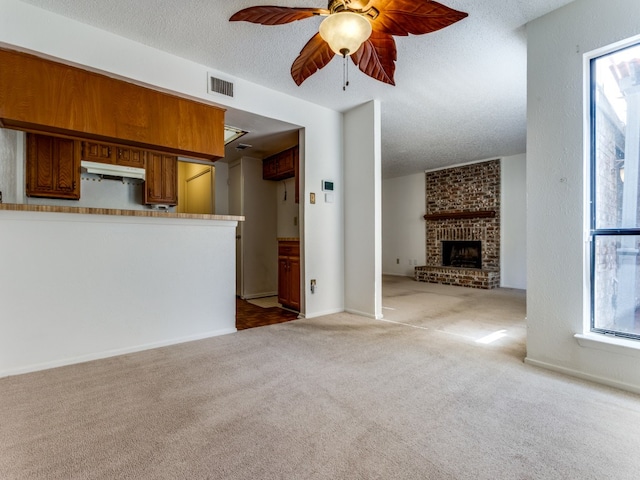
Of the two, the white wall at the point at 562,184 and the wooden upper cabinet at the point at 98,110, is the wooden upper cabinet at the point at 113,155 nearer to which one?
the wooden upper cabinet at the point at 98,110

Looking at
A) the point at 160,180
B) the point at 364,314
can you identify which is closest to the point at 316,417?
the point at 364,314

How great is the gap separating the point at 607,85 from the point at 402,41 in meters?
1.46

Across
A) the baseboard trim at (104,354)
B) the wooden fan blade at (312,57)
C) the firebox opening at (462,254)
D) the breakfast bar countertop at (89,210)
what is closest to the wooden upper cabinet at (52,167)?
the breakfast bar countertop at (89,210)

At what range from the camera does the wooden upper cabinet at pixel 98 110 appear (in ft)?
7.29

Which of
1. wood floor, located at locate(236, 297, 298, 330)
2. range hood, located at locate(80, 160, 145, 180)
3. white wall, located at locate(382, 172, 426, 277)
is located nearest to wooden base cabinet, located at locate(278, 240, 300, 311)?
wood floor, located at locate(236, 297, 298, 330)

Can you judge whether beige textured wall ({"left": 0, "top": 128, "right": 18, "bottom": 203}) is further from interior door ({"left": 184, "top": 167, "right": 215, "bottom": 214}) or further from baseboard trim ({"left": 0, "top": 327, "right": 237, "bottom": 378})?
interior door ({"left": 184, "top": 167, "right": 215, "bottom": 214})

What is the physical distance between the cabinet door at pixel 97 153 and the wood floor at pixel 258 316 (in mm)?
2450

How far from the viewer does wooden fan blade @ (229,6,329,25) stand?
172cm

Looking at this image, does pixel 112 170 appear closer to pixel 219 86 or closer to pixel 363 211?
pixel 219 86

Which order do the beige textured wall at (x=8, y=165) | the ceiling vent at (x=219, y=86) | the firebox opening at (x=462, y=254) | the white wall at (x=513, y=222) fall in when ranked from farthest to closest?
1. the firebox opening at (x=462, y=254)
2. the white wall at (x=513, y=222)
3. the ceiling vent at (x=219, y=86)
4. the beige textured wall at (x=8, y=165)

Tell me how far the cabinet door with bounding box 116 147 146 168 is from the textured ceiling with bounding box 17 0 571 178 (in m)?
1.40

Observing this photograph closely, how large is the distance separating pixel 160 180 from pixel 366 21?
11.6 ft

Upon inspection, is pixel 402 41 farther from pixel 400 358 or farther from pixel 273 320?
pixel 273 320

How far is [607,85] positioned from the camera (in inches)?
82.7
